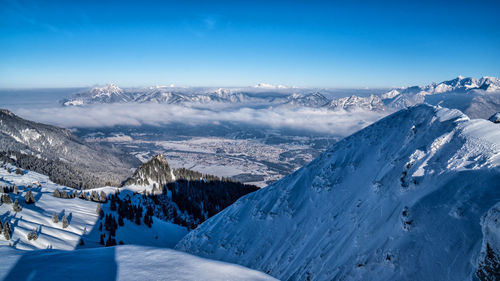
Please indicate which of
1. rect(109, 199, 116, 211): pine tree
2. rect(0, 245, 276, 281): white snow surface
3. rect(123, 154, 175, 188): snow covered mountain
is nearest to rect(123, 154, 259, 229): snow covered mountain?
rect(123, 154, 175, 188): snow covered mountain

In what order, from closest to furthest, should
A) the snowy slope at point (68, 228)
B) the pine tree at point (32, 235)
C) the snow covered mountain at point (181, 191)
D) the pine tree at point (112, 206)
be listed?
1. the pine tree at point (32, 235)
2. the snowy slope at point (68, 228)
3. the pine tree at point (112, 206)
4. the snow covered mountain at point (181, 191)

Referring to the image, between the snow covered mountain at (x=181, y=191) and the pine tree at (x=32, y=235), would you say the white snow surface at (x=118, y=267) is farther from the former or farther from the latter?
the snow covered mountain at (x=181, y=191)

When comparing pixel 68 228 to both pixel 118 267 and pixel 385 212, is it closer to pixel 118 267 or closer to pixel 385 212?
pixel 118 267

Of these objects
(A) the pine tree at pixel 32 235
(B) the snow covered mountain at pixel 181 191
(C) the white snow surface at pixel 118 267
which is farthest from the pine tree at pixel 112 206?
(C) the white snow surface at pixel 118 267

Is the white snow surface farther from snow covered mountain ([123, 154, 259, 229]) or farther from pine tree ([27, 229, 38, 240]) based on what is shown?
snow covered mountain ([123, 154, 259, 229])

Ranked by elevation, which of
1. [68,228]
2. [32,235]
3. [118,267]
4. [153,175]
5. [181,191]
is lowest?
[181,191]

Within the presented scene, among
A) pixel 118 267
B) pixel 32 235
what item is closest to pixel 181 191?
pixel 32 235
